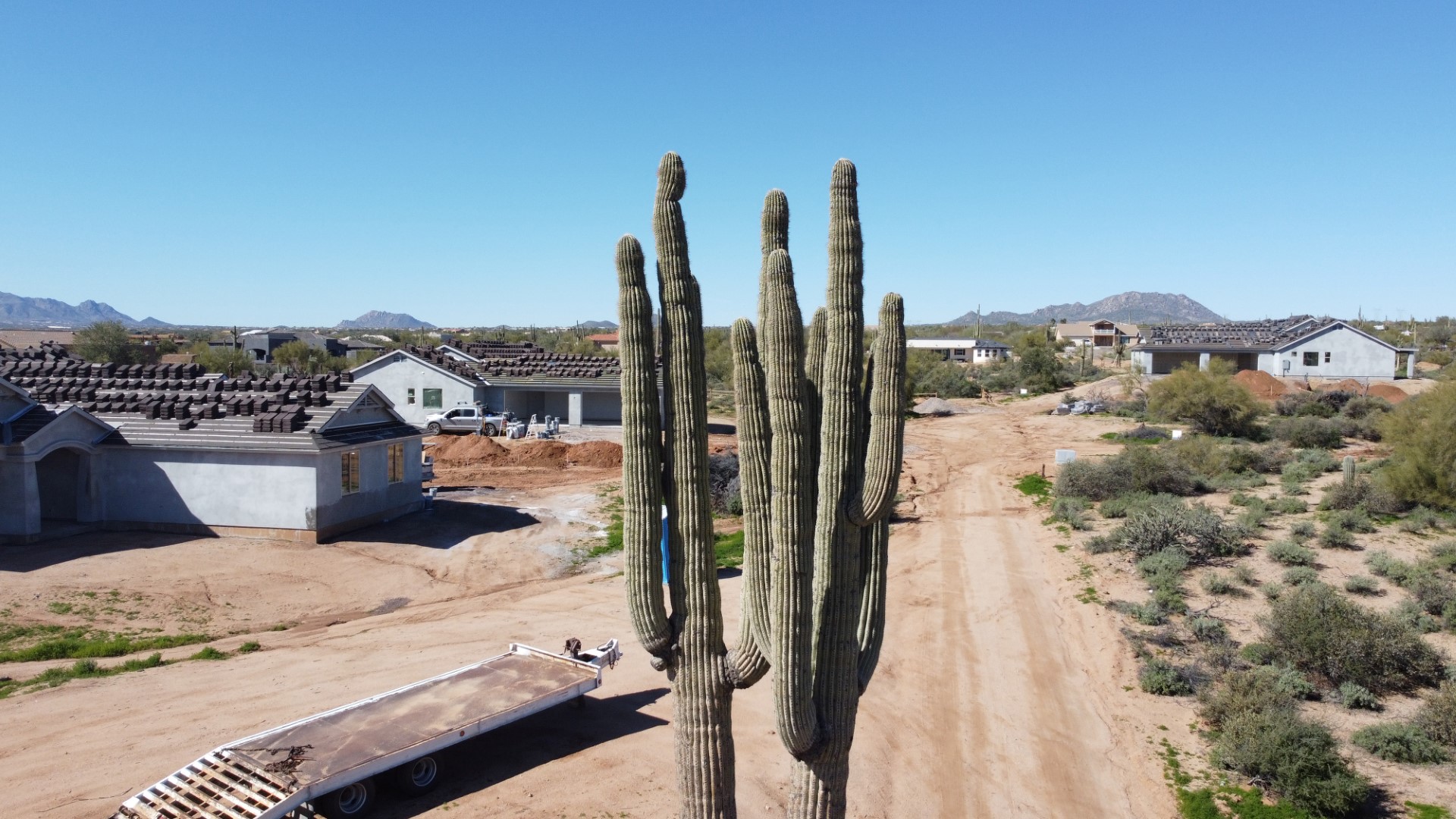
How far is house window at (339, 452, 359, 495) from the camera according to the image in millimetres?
22281

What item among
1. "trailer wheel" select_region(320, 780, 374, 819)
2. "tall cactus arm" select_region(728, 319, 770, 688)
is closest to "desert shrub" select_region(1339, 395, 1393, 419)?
"tall cactus arm" select_region(728, 319, 770, 688)

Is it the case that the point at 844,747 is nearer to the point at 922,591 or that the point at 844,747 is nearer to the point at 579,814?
the point at 579,814

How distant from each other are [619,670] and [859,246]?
30.1 feet

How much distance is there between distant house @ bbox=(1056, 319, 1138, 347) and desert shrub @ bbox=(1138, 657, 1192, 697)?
10330 cm

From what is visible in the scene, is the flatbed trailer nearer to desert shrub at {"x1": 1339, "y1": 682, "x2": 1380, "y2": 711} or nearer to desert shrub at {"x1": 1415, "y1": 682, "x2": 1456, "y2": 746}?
desert shrub at {"x1": 1339, "y1": 682, "x2": 1380, "y2": 711}

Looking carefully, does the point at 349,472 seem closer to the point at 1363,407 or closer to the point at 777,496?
the point at 777,496

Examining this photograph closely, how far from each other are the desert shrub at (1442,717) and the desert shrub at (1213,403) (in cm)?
2796

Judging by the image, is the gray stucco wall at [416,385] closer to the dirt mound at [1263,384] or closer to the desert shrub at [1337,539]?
the desert shrub at [1337,539]

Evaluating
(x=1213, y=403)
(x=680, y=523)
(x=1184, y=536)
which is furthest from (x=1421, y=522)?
(x=680, y=523)

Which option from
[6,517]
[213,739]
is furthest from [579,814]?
[6,517]

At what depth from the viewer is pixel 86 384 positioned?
80.1 feet

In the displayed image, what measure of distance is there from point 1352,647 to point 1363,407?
31.8 m

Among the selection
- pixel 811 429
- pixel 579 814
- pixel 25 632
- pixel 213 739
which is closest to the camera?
pixel 811 429

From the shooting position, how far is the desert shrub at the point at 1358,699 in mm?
12547
